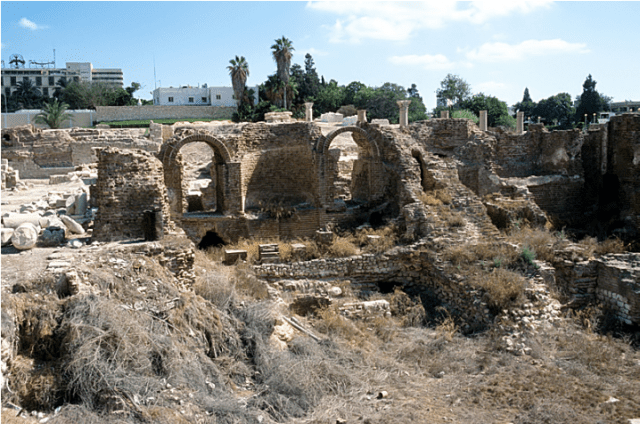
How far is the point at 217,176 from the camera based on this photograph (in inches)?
648

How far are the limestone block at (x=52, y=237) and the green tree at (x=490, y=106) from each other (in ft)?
146

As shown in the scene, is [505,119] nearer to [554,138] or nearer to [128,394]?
[554,138]

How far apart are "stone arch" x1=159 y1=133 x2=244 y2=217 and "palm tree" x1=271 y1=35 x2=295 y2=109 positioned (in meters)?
28.4

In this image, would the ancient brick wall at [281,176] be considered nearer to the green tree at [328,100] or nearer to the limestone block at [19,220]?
the limestone block at [19,220]

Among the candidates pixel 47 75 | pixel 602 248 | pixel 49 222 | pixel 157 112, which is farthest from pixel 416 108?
pixel 47 75

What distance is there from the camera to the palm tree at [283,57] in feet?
141

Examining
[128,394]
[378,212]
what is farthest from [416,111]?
[128,394]

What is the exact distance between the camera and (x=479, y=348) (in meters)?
9.68

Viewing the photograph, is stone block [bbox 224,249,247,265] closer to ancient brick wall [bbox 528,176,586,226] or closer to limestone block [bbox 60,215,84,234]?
limestone block [bbox 60,215,84,234]

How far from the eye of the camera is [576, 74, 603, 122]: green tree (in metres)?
52.0

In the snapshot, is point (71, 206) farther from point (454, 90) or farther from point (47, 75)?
point (47, 75)

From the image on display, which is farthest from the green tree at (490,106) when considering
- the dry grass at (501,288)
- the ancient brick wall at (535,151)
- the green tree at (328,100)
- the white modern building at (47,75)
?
the white modern building at (47,75)

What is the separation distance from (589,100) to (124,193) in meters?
51.4

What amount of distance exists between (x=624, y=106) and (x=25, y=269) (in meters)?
84.8
